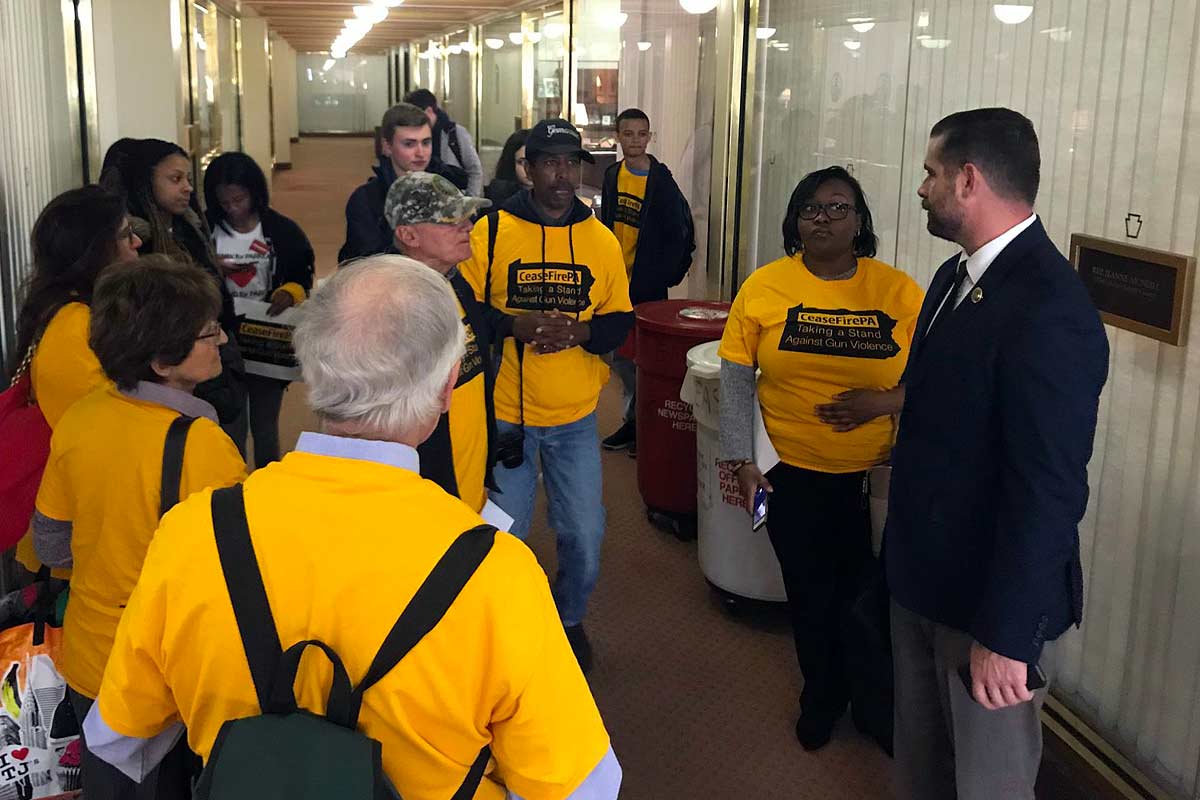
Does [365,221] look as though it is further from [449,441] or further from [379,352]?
[379,352]

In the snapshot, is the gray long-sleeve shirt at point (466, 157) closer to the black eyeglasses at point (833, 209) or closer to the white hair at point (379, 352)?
the black eyeglasses at point (833, 209)

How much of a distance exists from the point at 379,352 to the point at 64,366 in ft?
5.28

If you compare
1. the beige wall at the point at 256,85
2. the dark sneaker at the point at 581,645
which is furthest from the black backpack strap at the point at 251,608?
the beige wall at the point at 256,85

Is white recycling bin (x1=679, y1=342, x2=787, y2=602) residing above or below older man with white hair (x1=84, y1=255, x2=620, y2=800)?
below

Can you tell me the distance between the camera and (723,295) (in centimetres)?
543

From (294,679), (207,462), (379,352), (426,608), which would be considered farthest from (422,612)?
(207,462)

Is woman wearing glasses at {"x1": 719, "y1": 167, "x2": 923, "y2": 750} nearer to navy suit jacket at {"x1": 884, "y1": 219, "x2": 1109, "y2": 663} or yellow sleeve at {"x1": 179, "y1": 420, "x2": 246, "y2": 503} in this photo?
navy suit jacket at {"x1": 884, "y1": 219, "x2": 1109, "y2": 663}

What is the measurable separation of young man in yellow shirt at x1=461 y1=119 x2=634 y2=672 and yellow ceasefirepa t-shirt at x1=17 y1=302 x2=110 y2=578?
113 cm

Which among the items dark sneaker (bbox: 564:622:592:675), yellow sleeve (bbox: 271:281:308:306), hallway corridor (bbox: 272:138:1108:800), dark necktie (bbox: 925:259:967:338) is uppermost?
dark necktie (bbox: 925:259:967:338)

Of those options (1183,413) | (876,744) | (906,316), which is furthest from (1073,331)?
(876,744)

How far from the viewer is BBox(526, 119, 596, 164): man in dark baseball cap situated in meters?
3.21

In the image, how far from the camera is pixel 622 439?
612cm

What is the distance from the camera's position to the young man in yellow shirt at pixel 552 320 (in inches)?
127

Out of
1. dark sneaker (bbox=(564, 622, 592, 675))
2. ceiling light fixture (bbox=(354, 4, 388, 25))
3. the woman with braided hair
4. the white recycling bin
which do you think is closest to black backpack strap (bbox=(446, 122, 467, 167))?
the woman with braided hair
